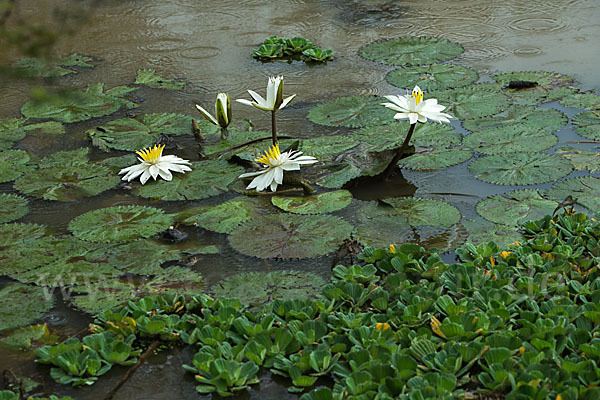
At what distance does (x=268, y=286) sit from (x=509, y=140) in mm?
1660

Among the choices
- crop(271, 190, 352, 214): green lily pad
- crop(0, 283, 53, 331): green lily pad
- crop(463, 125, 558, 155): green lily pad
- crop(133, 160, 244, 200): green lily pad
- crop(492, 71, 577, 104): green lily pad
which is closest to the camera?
crop(0, 283, 53, 331): green lily pad

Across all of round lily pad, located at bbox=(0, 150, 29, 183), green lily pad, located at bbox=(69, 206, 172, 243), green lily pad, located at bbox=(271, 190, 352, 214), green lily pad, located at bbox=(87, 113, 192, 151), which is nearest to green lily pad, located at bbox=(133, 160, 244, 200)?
green lily pad, located at bbox=(69, 206, 172, 243)

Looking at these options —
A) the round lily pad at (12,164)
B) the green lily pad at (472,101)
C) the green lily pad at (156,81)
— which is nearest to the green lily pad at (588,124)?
the green lily pad at (472,101)

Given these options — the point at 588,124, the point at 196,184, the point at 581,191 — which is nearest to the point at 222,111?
the point at 196,184

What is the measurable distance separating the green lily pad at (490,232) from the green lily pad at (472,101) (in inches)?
43.2

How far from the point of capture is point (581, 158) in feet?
10.7

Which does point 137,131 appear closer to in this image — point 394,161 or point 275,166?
point 275,166

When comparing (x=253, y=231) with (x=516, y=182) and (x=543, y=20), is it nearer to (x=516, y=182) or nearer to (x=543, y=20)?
(x=516, y=182)

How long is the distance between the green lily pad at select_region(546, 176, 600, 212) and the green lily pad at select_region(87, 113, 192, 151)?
1994mm

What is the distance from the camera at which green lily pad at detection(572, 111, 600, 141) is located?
348cm

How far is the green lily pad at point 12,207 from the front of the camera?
311 centimetres

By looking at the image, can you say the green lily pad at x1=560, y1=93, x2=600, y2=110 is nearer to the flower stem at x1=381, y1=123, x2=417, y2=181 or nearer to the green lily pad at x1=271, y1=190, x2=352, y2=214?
the flower stem at x1=381, y1=123, x2=417, y2=181

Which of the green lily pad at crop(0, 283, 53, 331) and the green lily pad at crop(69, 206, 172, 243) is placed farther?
the green lily pad at crop(69, 206, 172, 243)

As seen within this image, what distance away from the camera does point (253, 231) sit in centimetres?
287
